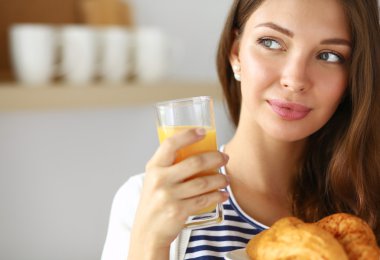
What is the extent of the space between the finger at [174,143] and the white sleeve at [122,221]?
0.34 m

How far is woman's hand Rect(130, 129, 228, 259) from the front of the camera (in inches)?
35.6

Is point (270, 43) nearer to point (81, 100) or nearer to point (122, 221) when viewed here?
point (122, 221)

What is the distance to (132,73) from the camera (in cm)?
211

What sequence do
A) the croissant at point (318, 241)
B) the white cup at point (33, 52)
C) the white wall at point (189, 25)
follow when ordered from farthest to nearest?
1. the white wall at point (189, 25)
2. the white cup at point (33, 52)
3. the croissant at point (318, 241)

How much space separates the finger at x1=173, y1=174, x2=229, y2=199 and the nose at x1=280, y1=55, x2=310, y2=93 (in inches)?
→ 11.6

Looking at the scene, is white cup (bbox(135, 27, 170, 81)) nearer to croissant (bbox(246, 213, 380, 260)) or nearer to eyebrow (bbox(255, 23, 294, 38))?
eyebrow (bbox(255, 23, 294, 38))

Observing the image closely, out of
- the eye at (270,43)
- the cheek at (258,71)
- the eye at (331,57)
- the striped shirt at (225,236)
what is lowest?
the striped shirt at (225,236)

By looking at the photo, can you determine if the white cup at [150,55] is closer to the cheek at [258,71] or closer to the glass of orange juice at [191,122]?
the cheek at [258,71]

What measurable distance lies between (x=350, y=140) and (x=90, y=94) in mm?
939

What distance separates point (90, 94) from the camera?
1.98 meters

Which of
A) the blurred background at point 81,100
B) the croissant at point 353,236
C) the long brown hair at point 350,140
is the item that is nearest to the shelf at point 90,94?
the blurred background at point 81,100

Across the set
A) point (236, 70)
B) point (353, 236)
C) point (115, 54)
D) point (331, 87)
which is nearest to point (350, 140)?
point (331, 87)

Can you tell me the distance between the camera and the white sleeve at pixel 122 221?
121cm

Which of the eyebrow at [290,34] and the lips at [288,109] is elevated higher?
the eyebrow at [290,34]
